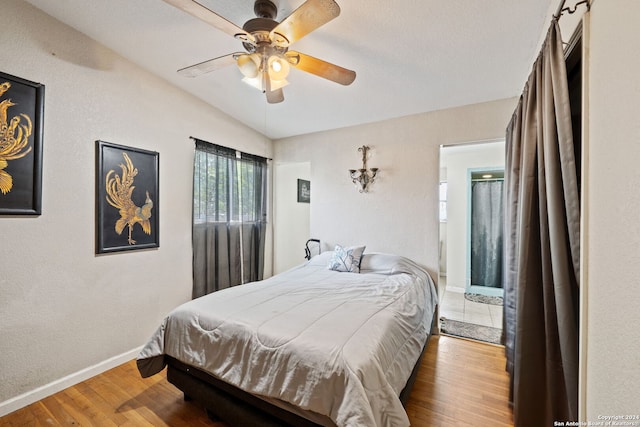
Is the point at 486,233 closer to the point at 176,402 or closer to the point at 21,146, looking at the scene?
the point at 176,402

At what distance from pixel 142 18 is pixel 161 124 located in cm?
102

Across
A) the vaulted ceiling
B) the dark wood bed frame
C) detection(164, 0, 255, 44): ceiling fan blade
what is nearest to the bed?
the dark wood bed frame

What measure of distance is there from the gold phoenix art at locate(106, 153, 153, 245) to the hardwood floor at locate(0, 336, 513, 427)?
121cm

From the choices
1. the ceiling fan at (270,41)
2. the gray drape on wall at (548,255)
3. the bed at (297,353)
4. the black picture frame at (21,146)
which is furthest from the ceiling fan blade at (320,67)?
the black picture frame at (21,146)

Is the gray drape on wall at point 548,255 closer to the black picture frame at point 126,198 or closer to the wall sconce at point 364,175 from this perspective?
the wall sconce at point 364,175

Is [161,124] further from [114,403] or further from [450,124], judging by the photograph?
[450,124]

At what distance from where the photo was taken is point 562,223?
116 centimetres

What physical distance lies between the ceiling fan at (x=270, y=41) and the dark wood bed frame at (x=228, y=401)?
1.99 m

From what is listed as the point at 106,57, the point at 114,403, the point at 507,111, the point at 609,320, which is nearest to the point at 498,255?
the point at 507,111

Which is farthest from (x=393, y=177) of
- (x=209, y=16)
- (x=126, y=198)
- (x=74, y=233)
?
(x=74, y=233)

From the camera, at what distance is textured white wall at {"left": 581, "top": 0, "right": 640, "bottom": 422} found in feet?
2.31

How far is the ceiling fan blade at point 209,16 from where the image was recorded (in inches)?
50.2

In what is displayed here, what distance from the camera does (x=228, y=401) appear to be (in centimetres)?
155

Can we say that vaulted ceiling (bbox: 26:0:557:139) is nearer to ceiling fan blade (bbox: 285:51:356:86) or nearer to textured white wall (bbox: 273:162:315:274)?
ceiling fan blade (bbox: 285:51:356:86)
